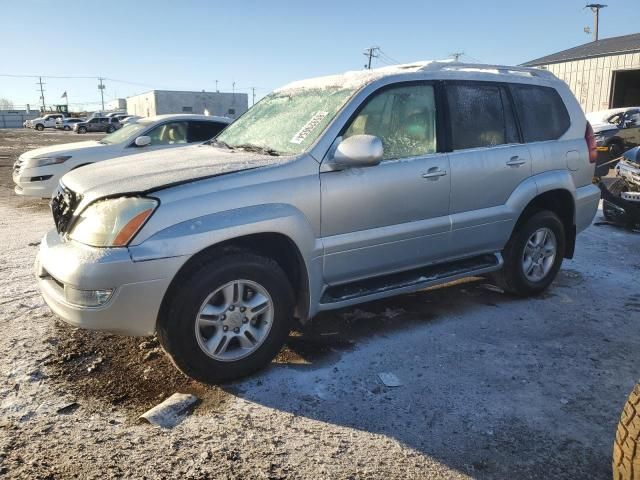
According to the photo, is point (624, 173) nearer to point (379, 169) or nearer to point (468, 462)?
point (379, 169)

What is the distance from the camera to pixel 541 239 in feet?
15.6

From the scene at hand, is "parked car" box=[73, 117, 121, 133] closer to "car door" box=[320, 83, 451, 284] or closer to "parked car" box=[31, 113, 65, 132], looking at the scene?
"parked car" box=[31, 113, 65, 132]

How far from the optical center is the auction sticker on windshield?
3.65 metres

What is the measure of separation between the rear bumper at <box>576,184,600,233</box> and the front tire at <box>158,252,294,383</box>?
3.08 m

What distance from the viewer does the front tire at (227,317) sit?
3.00m

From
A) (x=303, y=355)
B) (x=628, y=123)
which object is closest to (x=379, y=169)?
(x=303, y=355)

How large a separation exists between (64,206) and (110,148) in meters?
5.46

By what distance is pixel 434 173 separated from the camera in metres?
3.93

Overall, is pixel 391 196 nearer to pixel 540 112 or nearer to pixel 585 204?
pixel 540 112

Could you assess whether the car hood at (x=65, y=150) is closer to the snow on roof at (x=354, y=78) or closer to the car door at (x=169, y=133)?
the car door at (x=169, y=133)

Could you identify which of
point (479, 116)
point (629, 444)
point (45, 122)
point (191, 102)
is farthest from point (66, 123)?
point (629, 444)

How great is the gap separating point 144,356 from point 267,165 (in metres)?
1.57

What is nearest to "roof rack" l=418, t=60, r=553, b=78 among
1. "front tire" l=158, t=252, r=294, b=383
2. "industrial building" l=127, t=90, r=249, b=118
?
"front tire" l=158, t=252, r=294, b=383

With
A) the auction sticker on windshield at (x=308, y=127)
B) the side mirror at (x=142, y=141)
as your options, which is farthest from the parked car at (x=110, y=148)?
the auction sticker on windshield at (x=308, y=127)
